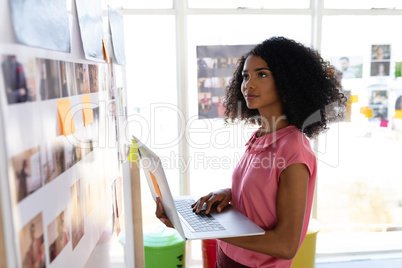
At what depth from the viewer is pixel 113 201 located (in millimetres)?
1351

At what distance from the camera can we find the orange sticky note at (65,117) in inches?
30.9

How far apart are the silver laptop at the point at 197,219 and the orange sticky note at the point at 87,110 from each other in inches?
9.4

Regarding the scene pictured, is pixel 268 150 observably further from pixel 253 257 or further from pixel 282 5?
pixel 282 5

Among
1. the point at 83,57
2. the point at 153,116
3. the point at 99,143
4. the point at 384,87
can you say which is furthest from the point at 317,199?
the point at 83,57

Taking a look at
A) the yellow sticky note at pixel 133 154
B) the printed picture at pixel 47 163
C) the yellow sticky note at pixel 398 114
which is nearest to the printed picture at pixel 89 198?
the printed picture at pixel 47 163

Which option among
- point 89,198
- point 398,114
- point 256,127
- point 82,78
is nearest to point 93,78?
point 82,78

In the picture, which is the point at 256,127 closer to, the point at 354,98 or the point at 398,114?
the point at 354,98

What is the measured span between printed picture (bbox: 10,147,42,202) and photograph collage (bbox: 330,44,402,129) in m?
2.53

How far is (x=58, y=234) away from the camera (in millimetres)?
771

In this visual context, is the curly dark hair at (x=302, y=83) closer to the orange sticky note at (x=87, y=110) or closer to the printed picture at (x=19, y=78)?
the orange sticky note at (x=87, y=110)

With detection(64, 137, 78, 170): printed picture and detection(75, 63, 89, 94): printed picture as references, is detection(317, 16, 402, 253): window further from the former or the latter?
detection(64, 137, 78, 170): printed picture

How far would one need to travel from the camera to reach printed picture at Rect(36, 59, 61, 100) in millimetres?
672

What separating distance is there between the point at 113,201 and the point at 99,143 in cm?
31

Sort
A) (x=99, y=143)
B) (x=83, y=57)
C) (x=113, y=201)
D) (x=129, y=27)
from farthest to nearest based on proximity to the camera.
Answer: (x=129, y=27) → (x=113, y=201) → (x=99, y=143) → (x=83, y=57)
